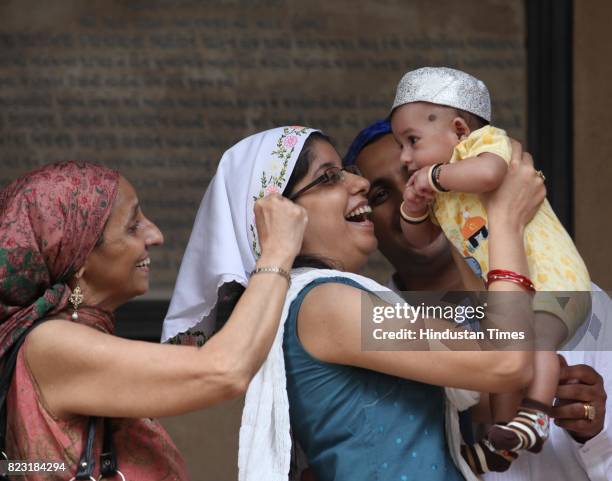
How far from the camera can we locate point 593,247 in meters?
5.36

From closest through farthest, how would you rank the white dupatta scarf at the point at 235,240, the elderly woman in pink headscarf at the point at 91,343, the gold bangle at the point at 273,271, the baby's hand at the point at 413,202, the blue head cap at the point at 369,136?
the elderly woman in pink headscarf at the point at 91,343 → the gold bangle at the point at 273,271 → the white dupatta scarf at the point at 235,240 → the baby's hand at the point at 413,202 → the blue head cap at the point at 369,136

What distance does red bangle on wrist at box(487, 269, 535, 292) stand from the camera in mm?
3168

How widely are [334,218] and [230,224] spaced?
28cm

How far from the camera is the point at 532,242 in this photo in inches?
134

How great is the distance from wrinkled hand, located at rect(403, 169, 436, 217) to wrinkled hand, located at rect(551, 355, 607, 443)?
56cm

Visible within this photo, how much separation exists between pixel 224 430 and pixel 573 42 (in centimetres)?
212

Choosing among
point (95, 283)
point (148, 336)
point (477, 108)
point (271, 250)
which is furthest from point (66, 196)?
point (148, 336)

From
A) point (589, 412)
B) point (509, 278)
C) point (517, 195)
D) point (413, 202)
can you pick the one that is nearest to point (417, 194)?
point (413, 202)

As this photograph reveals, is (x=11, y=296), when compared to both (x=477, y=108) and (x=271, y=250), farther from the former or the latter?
(x=477, y=108)

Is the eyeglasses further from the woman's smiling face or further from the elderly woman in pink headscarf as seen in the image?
the elderly woman in pink headscarf

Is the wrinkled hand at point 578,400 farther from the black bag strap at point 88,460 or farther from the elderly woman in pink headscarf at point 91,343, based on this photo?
the black bag strap at point 88,460

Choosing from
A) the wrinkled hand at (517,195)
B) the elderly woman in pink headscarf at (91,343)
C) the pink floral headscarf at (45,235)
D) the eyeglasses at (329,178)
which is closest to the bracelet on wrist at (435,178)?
the wrinkled hand at (517,195)

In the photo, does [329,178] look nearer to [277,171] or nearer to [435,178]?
[277,171]

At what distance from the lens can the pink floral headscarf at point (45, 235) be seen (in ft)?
9.79
